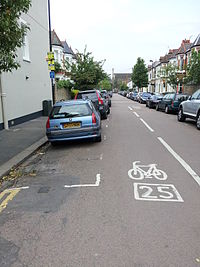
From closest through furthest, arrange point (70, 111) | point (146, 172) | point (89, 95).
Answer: point (146, 172)
point (70, 111)
point (89, 95)

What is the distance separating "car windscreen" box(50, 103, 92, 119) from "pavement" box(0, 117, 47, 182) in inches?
47.7

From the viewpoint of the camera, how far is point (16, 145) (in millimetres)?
7988

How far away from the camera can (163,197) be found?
413cm

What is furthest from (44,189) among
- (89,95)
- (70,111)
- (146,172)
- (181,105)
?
(181,105)

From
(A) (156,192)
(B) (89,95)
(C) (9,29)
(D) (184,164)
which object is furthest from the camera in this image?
(B) (89,95)

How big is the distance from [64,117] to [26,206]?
4.18 metres

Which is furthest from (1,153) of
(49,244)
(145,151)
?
(49,244)

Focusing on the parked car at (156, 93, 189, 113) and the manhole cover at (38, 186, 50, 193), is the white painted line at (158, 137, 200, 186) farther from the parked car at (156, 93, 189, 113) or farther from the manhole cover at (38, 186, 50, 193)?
the parked car at (156, 93, 189, 113)

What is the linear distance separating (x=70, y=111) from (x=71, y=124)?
0.49 meters

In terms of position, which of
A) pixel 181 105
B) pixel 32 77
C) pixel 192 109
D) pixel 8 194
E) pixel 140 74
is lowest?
pixel 8 194

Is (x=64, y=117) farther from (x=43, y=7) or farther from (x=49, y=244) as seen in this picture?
(x=43, y=7)

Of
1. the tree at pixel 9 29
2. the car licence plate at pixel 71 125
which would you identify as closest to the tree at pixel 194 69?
the car licence plate at pixel 71 125

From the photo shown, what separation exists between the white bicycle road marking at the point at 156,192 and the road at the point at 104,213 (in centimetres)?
2

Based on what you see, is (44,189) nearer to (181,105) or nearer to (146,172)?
(146,172)
